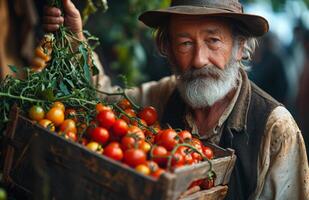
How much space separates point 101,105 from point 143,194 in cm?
67

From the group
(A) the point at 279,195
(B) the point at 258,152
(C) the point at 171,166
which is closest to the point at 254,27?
(B) the point at 258,152

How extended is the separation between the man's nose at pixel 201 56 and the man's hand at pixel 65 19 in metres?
0.72

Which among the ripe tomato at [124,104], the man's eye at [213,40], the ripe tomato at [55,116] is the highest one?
the man's eye at [213,40]

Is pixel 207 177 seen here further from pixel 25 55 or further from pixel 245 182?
pixel 25 55

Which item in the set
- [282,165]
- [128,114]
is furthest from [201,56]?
[282,165]

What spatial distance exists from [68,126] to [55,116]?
80 millimetres

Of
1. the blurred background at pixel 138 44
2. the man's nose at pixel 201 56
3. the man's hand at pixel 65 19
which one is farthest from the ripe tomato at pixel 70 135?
the blurred background at pixel 138 44

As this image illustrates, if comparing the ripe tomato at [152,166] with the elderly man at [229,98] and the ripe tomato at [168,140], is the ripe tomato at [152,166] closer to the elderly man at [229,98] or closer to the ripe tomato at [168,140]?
the ripe tomato at [168,140]

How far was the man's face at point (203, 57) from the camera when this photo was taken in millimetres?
3092

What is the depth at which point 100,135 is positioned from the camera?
229 centimetres

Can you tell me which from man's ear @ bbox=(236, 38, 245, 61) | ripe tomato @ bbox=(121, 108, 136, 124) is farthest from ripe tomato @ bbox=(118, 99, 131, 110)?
man's ear @ bbox=(236, 38, 245, 61)

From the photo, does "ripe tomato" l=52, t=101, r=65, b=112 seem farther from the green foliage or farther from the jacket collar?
the green foliage

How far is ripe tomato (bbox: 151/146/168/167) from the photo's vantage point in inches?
86.9

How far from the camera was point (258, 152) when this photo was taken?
295cm
